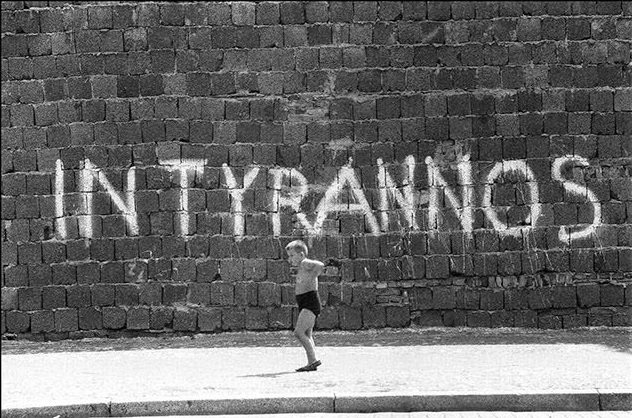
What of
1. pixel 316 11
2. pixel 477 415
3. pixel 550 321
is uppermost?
pixel 316 11

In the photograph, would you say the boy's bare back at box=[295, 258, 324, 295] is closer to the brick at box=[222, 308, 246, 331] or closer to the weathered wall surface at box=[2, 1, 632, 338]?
the weathered wall surface at box=[2, 1, 632, 338]

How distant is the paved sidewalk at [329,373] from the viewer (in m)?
9.21

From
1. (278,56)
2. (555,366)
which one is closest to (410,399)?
(555,366)

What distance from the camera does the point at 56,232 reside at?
13523mm

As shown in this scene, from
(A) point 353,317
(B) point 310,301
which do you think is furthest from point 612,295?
(B) point 310,301

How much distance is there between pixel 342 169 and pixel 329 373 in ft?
11.2

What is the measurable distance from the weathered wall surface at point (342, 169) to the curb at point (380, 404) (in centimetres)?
427

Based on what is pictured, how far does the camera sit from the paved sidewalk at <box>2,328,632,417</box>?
9.21 meters

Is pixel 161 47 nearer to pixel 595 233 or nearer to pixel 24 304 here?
pixel 24 304

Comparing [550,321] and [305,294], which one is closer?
[305,294]

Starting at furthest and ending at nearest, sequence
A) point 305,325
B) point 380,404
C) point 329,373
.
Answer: point 329,373, point 305,325, point 380,404

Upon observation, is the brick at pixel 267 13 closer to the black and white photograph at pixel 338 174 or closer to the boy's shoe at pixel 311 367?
the black and white photograph at pixel 338 174

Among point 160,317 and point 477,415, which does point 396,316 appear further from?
point 477,415

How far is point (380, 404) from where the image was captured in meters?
9.20
